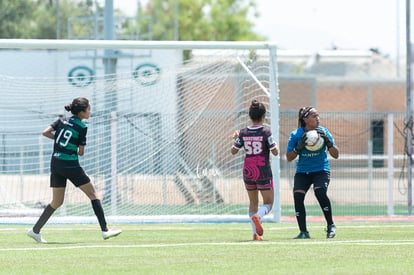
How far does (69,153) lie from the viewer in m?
14.1

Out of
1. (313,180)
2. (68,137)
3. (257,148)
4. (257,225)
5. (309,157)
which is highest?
(68,137)

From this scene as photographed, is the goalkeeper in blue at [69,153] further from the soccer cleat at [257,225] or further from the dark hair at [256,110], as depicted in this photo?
the dark hair at [256,110]

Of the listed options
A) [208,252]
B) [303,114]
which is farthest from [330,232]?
[208,252]

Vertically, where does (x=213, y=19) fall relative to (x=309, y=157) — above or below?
above

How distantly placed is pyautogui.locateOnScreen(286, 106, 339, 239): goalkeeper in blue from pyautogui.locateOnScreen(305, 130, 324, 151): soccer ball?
2.6 inches

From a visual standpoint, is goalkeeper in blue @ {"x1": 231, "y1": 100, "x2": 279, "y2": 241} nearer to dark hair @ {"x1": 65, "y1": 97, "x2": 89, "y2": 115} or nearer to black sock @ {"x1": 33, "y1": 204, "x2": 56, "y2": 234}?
dark hair @ {"x1": 65, "y1": 97, "x2": 89, "y2": 115}

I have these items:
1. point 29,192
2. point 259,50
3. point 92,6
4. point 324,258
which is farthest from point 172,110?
point 92,6

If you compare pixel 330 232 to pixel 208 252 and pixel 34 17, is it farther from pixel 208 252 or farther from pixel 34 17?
pixel 34 17

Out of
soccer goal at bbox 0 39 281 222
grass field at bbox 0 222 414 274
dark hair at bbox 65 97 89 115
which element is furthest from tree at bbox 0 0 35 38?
dark hair at bbox 65 97 89 115

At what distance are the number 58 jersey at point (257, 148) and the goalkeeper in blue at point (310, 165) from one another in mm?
324

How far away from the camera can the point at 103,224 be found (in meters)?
14.3

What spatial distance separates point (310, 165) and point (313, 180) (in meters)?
0.22

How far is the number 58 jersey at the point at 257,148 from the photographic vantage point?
566 inches

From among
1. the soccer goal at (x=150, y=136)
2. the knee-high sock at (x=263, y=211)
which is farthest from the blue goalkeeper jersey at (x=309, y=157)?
the soccer goal at (x=150, y=136)
